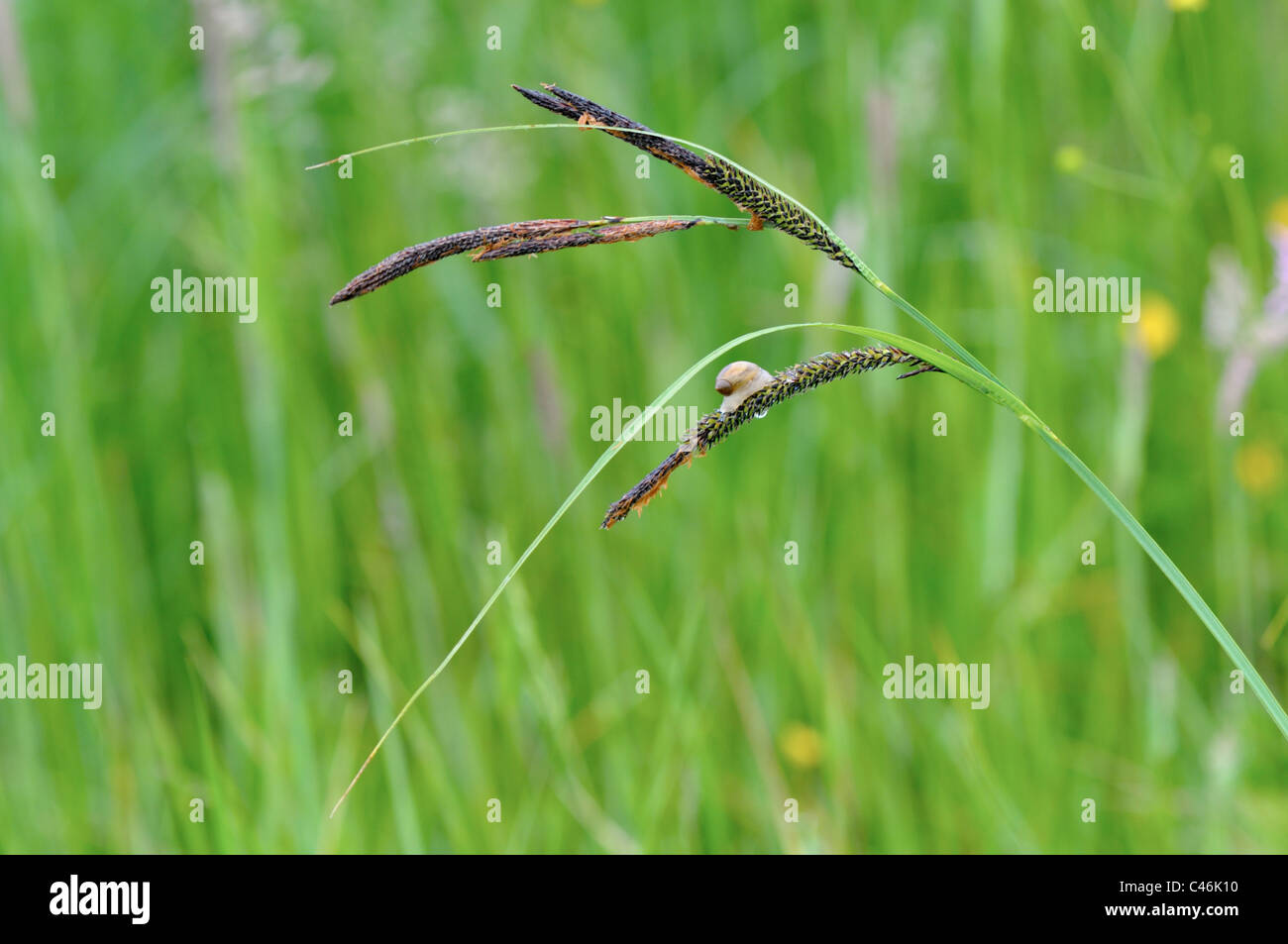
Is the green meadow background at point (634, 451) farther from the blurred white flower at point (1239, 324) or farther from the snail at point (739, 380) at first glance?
the snail at point (739, 380)

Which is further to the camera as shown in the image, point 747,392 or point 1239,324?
point 1239,324

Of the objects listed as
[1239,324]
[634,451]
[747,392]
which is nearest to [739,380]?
[747,392]

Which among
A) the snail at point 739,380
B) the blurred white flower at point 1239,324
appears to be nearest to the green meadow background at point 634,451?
the blurred white flower at point 1239,324

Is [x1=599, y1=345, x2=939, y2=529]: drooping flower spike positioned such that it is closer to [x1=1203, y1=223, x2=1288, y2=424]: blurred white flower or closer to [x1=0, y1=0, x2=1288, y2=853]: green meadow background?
[x1=0, y1=0, x2=1288, y2=853]: green meadow background

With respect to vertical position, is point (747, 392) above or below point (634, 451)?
below

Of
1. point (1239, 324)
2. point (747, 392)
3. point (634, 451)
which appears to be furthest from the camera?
point (634, 451)

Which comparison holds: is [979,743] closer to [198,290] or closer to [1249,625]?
[1249,625]

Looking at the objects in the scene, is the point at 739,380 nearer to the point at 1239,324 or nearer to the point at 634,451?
the point at 1239,324
